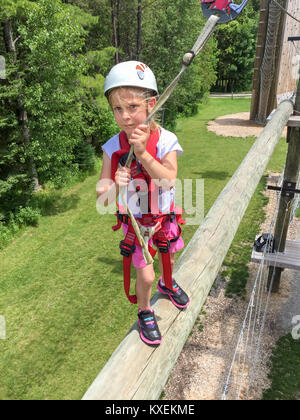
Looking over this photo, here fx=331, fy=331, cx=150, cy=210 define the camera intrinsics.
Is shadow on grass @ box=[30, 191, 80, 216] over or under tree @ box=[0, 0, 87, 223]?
under

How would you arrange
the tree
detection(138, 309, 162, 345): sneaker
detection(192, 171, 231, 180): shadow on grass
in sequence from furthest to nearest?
detection(192, 171, 231, 180): shadow on grass < the tree < detection(138, 309, 162, 345): sneaker

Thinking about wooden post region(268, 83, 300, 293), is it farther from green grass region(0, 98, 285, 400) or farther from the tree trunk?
the tree trunk

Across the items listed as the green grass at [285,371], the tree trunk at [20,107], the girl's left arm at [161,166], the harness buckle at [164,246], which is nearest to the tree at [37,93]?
the tree trunk at [20,107]

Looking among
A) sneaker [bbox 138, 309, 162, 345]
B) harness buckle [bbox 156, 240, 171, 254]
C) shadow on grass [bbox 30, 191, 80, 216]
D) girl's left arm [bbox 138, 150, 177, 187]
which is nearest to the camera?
sneaker [bbox 138, 309, 162, 345]

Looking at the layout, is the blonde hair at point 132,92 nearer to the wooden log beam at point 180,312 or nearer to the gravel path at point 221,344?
the wooden log beam at point 180,312

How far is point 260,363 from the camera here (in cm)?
559

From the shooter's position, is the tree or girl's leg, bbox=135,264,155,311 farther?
the tree

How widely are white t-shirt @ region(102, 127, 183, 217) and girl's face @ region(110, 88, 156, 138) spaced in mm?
216

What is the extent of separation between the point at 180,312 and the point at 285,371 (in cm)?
444

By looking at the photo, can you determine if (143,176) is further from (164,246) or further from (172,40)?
(172,40)

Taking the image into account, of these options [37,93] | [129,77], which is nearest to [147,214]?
[129,77]

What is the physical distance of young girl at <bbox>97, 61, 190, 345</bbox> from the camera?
1.87 metres

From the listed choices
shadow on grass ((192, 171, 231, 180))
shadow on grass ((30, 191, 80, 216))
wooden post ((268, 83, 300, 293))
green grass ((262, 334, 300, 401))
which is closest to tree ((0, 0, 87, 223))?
shadow on grass ((30, 191, 80, 216))
